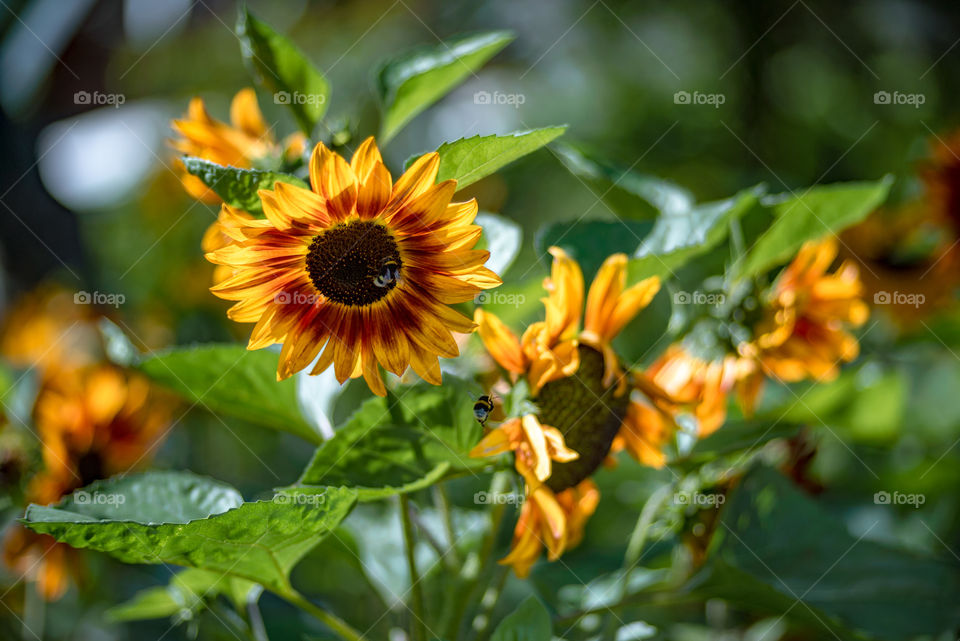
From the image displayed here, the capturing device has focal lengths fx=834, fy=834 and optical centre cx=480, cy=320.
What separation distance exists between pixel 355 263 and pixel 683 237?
0.27 meters

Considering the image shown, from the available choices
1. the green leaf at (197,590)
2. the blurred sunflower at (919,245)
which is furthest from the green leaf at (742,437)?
the blurred sunflower at (919,245)

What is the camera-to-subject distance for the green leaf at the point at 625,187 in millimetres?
777

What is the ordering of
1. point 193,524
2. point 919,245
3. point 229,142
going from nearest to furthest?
point 193,524 → point 229,142 → point 919,245

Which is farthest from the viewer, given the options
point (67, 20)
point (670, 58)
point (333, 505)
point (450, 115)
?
point (450, 115)

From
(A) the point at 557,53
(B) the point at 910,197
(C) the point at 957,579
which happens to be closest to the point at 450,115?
(A) the point at 557,53

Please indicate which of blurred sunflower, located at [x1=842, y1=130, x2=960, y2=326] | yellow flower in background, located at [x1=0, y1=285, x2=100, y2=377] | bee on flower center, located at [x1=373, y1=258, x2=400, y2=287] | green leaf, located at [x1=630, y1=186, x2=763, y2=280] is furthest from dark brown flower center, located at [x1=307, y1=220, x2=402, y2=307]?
blurred sunflower, located at [x1=842, y1=130, x2=960, y2=326]

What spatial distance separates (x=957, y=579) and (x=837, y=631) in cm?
18

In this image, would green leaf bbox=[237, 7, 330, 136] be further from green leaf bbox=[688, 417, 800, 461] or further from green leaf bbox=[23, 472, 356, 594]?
green leaf bbox=[688, 417, 800, 461]

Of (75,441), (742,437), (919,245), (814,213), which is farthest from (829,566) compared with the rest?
(75,441)

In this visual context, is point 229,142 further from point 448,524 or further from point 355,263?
point 448,524

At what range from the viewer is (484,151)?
50 cm

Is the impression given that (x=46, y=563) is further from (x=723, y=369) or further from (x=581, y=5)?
(x=581, y=5)

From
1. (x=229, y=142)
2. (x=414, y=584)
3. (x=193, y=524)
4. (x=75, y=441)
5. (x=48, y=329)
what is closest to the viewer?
(x=193, y=524)

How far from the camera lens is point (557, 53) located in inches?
90.1
